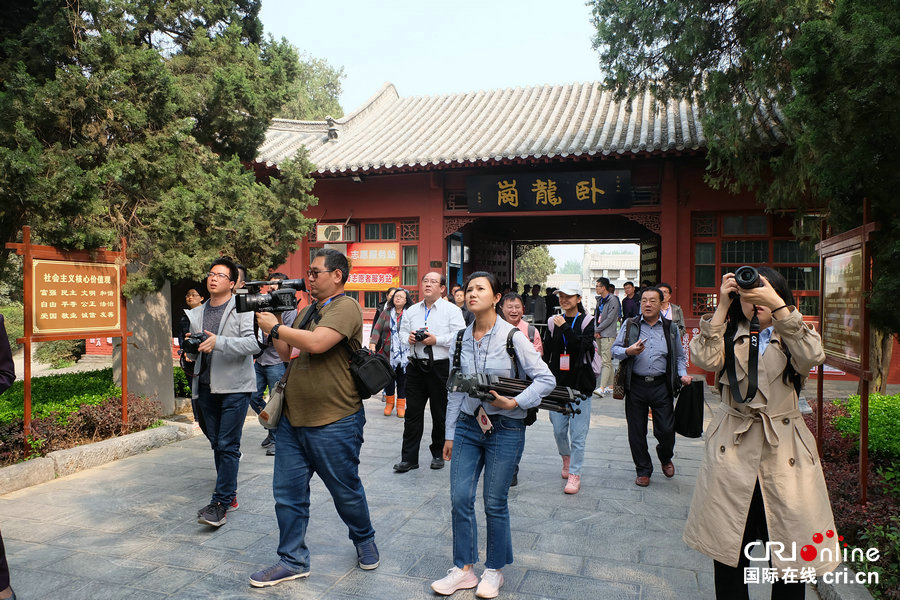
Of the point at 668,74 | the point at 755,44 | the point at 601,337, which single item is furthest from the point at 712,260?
the point at 755,44

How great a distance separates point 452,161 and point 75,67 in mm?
5966

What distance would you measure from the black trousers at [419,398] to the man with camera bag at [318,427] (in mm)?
1998

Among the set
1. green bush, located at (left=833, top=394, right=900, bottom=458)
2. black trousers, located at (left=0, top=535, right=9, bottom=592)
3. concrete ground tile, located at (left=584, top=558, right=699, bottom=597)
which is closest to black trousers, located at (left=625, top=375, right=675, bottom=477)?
green bush, located at (left=833, top=394, right=900, bottom=458)

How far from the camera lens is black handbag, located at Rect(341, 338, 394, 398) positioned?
10.4 feet

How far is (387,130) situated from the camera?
13.9m

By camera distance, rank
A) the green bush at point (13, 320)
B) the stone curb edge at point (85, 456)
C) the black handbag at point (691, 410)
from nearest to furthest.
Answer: the black handbag at point (691, 410), the stone curb edge at point (85, 456), the green bush at point (13, 320)

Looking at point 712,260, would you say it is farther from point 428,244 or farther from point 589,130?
point 428,244

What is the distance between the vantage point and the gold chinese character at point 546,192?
1080cm

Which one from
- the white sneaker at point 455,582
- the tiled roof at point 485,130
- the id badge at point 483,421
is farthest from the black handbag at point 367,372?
the tiled roof at point 485,130

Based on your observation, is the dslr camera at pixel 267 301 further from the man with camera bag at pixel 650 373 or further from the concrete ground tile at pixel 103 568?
the man with camera bag at pixel 650 373

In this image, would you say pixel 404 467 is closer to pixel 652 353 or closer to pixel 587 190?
pixel 652 353

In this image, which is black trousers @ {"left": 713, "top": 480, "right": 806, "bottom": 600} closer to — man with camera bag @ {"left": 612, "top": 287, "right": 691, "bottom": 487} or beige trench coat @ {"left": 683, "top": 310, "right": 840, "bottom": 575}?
beige trench coat @ {"left": 683, "top": 310, "right": 840, "bottom": 575}

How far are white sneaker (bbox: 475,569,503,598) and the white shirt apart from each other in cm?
236

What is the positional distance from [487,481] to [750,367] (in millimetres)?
→ 1339
